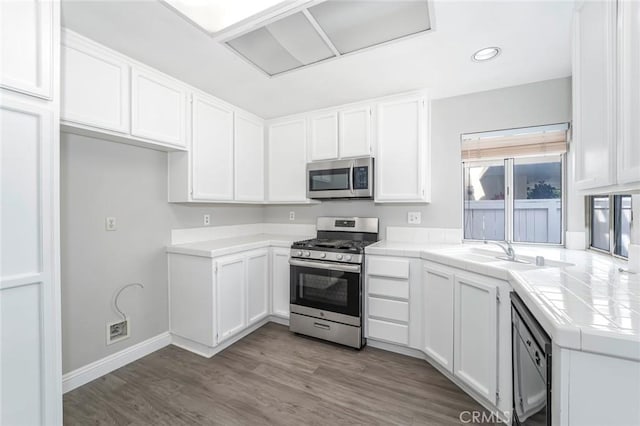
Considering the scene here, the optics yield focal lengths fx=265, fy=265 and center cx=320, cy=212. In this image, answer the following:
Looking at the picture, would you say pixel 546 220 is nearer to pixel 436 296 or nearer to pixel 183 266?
pixel 436 296

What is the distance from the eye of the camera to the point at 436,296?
2.08m

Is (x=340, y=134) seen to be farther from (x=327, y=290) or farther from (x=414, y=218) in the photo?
(x=327, y=290)

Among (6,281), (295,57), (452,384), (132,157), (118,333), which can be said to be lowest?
(452,384)

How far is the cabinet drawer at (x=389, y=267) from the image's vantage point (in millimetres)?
2298

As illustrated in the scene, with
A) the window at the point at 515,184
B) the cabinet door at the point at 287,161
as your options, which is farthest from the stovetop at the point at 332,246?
the window at the point at 515,184

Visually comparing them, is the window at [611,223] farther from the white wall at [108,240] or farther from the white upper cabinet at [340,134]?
the white wall at [108,240]

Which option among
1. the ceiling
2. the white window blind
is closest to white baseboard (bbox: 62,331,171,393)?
the ceiling

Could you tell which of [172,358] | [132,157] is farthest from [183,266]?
[132,157]

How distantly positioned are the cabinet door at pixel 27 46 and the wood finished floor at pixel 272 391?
1.93 meters

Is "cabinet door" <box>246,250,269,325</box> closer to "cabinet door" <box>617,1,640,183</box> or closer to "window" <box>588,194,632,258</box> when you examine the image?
"cabinet door" <box>617,1,640,183</box>

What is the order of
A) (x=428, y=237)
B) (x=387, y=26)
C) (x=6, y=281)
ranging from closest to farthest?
1. (x=6, y=281)
2. (x=387, y=26)
3. (x=428, y=237)

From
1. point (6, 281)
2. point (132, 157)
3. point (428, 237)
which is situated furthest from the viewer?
point (428, 237)

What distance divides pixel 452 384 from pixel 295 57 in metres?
2.68

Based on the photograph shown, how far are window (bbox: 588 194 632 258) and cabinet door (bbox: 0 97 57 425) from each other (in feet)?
11.0
